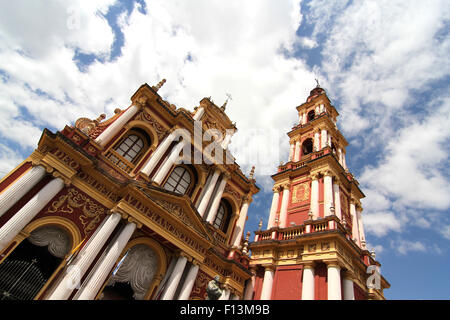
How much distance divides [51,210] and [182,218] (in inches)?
207

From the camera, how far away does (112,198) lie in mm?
10570

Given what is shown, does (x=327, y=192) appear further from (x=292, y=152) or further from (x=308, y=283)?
(x=292, y=152)

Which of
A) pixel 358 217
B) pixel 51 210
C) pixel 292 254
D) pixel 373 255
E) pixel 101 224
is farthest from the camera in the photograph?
pixel 358 217

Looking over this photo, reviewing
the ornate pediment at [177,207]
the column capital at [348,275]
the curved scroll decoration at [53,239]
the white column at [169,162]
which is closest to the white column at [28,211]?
the curved scroll decoration at [53,239]

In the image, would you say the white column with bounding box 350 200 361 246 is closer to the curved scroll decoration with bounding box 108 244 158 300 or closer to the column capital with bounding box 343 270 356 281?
the column capital with bounding box 343 270 356 281

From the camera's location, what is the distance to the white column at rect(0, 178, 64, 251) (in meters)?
7.57

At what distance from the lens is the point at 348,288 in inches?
442

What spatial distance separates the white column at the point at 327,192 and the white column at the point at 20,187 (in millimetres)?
13746

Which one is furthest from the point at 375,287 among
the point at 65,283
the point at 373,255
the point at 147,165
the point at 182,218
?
the point at 65,283

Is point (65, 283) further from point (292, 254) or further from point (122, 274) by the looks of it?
point (292, 254)

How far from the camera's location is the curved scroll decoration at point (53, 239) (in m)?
8.70

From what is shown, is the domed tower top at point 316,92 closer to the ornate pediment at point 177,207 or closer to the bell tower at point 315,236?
the bell tower at point 315,236

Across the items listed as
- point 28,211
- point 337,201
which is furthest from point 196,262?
point 337,201

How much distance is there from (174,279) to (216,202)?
16.9 ft
